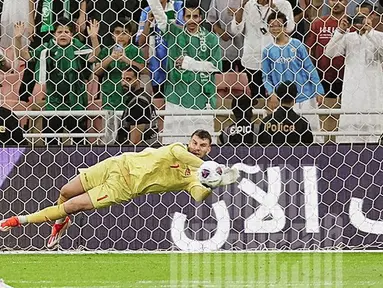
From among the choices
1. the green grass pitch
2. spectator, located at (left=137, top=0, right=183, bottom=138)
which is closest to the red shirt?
spectator, located at (left=137, top=0, right=183, bottom=138)

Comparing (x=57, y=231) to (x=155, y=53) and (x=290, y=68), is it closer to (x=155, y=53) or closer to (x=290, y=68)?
(x=155, y=53)

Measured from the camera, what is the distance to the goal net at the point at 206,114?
9852 millimetres

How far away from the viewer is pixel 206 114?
10023 mm

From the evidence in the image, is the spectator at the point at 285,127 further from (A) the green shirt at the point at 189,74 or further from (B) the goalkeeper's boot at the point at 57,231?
(B) the goalkeeper's boot at the point at 57,231

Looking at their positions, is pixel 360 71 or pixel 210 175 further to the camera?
pixel 360 71

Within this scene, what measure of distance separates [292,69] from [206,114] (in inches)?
39.2

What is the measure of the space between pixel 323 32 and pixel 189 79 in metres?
1.48

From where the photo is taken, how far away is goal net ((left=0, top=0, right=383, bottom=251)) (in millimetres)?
9852

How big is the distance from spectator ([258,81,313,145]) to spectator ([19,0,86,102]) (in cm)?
214

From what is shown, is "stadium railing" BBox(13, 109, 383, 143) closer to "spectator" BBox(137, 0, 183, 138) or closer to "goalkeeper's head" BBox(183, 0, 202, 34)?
"spectator" BBox(137, 0, 183, 138)

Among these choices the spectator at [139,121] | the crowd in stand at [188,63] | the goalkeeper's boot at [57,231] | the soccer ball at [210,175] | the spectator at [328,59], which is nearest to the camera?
the soccer ball at [210,175]

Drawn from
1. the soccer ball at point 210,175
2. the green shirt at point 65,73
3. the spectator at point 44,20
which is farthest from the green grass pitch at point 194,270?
the spectator at point 44,20

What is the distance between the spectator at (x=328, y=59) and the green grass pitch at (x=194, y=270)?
1793 millimetres

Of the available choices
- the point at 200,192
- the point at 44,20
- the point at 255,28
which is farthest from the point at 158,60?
the point at 200,192
